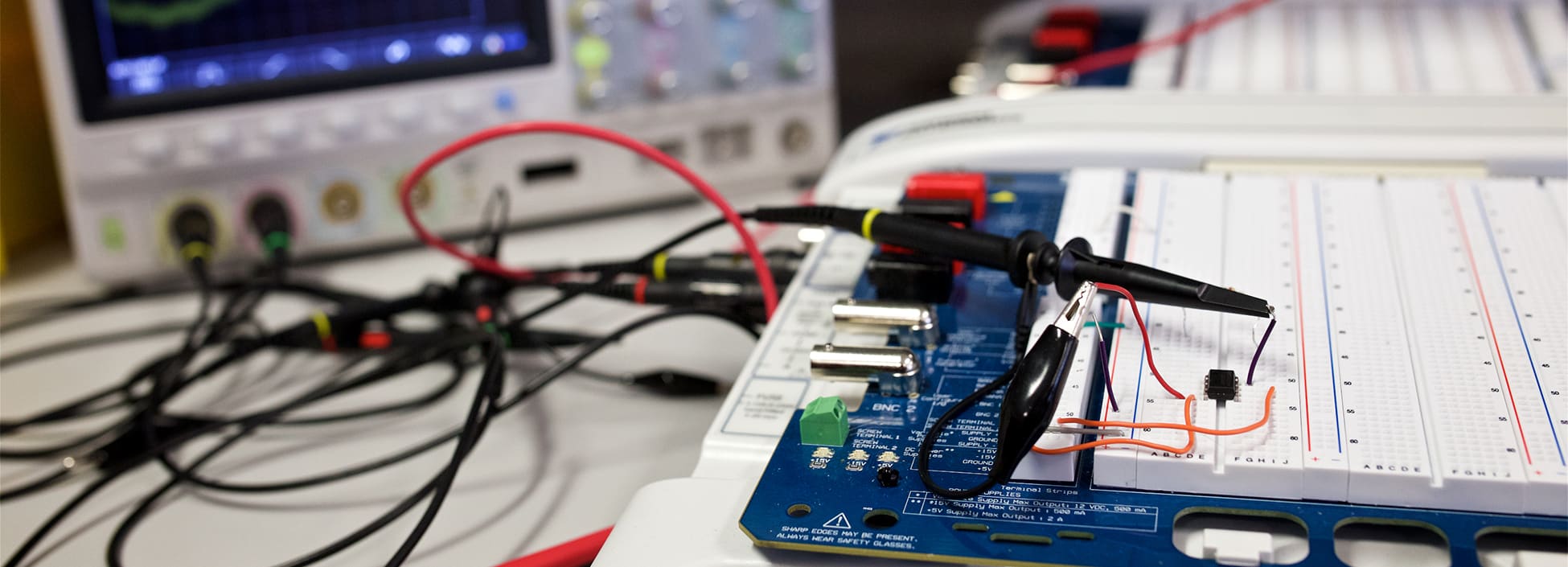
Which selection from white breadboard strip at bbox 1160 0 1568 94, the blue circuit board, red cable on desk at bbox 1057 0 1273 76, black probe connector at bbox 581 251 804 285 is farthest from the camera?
red cable on desk at bbox 1057 0 1273 76

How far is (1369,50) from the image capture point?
1212 millimetres

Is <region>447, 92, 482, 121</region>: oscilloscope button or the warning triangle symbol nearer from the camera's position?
the warning triangle symbol

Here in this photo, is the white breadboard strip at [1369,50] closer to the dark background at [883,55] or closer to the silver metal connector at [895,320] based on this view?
the dark background at [883,55]

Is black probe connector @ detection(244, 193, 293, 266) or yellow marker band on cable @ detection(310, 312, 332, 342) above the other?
black probe connector @ detection(244, 193, 293, 266)

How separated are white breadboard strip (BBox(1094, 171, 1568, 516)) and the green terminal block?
0.13 metres

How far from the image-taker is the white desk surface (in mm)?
756

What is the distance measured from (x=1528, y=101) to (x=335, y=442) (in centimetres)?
89

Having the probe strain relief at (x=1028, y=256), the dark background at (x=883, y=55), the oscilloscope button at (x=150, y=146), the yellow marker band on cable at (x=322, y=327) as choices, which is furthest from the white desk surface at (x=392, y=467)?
the dark background at (x=883, y=55)

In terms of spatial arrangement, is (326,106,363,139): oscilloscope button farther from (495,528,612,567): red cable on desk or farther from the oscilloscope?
(495,528,612,567): red cable on desk

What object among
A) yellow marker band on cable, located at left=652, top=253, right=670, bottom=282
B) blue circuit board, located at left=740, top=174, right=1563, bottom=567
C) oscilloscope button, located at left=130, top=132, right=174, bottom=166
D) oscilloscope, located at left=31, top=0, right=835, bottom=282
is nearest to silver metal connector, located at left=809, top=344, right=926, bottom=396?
blue circuit board, located at left=740, top=174, right=1563, bottom=567

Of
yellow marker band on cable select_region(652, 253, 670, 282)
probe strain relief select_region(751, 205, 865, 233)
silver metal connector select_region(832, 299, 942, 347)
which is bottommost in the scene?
silver metal connector select_region(832, 299, 942, 347)

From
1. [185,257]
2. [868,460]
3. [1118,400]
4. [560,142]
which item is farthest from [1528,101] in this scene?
[185,257]

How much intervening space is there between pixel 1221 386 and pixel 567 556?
13.5 inches

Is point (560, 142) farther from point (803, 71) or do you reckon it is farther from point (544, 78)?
point (803, 71)
